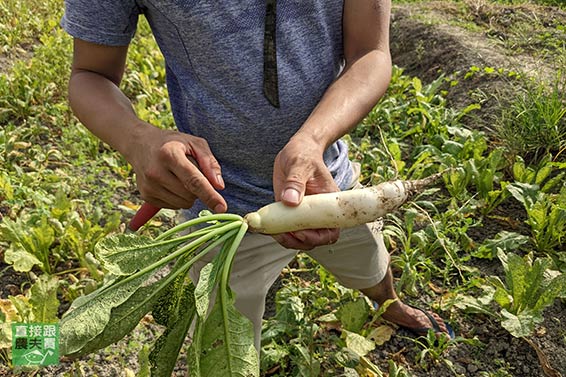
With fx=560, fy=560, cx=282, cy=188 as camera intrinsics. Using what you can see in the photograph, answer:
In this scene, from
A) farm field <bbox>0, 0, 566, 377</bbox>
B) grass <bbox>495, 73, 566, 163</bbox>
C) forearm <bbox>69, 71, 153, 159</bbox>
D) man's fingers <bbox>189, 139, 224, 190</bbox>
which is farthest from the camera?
grass <bbox>495, 73, 566, 163</bbox>

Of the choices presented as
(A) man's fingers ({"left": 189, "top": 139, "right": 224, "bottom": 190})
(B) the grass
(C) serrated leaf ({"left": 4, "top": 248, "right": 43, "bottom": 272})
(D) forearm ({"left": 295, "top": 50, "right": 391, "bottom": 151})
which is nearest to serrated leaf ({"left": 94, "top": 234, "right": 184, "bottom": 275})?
(A) man's fingers ({"left": 189, "top": 139, "right": 224, "bottom": 190})

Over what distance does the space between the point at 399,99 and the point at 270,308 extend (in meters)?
2.20

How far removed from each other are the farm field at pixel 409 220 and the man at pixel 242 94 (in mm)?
537

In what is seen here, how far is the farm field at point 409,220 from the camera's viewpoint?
232cm

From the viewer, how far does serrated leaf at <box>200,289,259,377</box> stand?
1.42m

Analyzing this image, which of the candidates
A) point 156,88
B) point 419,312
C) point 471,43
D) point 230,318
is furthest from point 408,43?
point 230,318

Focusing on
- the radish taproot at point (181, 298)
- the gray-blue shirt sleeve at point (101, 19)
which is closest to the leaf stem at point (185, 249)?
the radish taproot at point (181, 298)

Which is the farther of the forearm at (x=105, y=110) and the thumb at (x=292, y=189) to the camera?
the forearm at (x=105, y=110)

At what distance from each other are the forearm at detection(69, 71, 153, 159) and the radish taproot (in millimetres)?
283

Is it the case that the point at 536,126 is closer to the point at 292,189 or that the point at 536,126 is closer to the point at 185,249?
the point at 292,189

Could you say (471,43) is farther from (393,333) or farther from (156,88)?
(393,333)

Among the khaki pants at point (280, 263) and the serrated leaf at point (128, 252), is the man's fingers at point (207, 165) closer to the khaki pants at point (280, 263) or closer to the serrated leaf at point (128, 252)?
the serrated leaf at point (128, 252)

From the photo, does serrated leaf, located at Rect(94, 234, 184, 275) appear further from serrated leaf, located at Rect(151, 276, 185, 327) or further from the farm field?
the farm field

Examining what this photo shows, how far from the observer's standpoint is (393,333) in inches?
98.0
